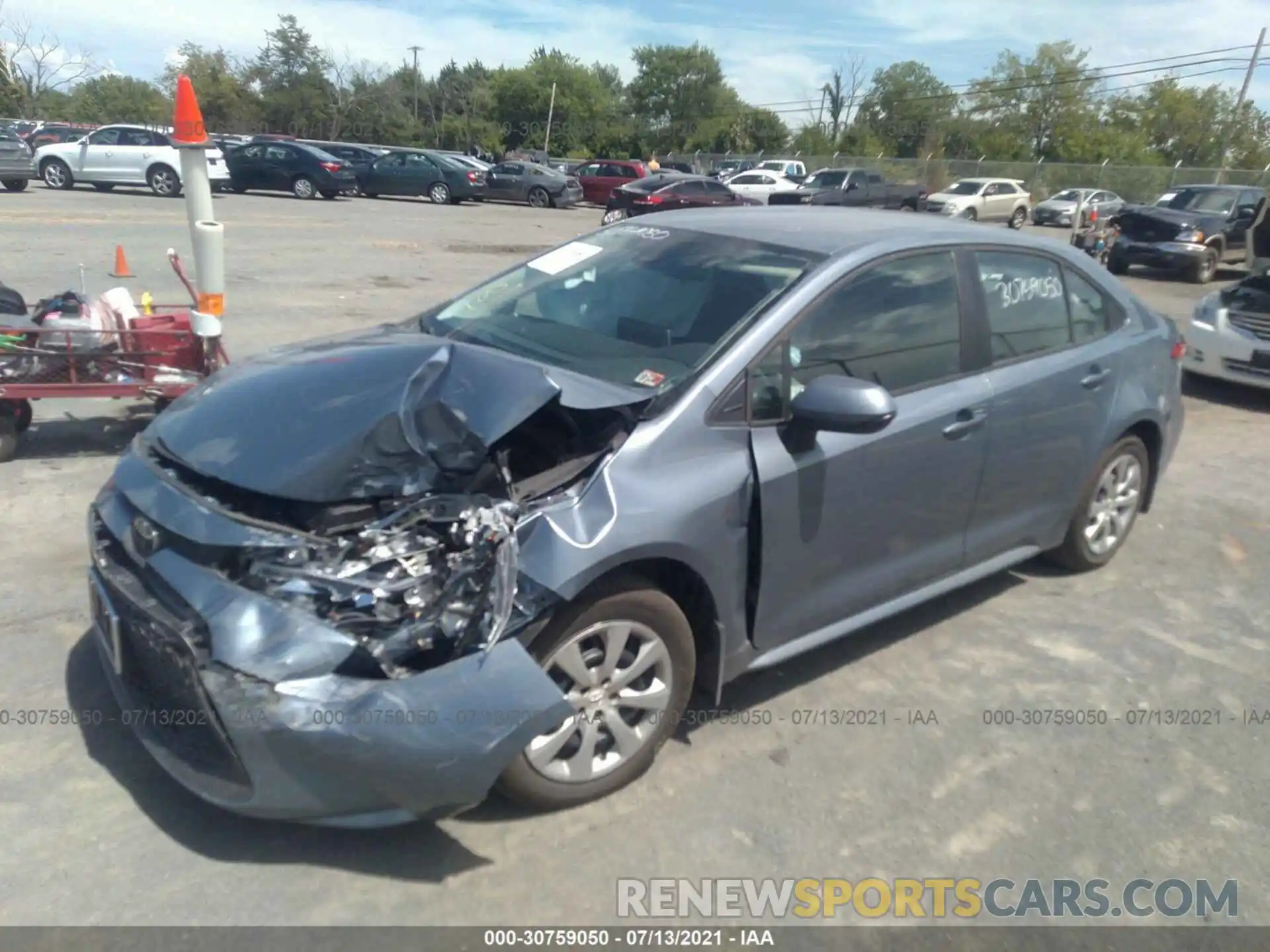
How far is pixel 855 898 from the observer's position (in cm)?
301

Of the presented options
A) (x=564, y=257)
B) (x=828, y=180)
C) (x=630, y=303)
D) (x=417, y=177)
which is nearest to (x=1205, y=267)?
(x=828, y=180)

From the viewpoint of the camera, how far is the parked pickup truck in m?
30.8

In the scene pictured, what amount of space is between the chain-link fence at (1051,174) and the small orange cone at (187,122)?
4011cm

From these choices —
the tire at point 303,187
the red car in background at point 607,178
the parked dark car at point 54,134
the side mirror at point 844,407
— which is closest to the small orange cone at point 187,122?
the side mirror at point 844,407

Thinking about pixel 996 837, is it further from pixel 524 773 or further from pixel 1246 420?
pixel 1246 420

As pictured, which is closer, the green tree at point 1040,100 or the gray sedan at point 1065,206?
the gray sedan at point 1065,206

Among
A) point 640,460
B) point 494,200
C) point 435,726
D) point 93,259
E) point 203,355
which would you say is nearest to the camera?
point 435,726

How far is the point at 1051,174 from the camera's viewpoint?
155 feet

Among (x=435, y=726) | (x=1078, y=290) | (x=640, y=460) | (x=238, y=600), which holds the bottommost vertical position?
(x=435, y=726)

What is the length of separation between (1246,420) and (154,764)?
910 cm

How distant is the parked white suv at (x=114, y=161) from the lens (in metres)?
25.4

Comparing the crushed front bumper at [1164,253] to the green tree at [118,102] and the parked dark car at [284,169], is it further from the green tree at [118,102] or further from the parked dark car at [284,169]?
the green tree at [118,102]

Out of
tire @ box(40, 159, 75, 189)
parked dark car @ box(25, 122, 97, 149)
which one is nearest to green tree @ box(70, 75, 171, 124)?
parked dark car @ box(25, 122, 97, 149)

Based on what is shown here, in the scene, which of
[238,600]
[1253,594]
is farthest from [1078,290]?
[238,600]
